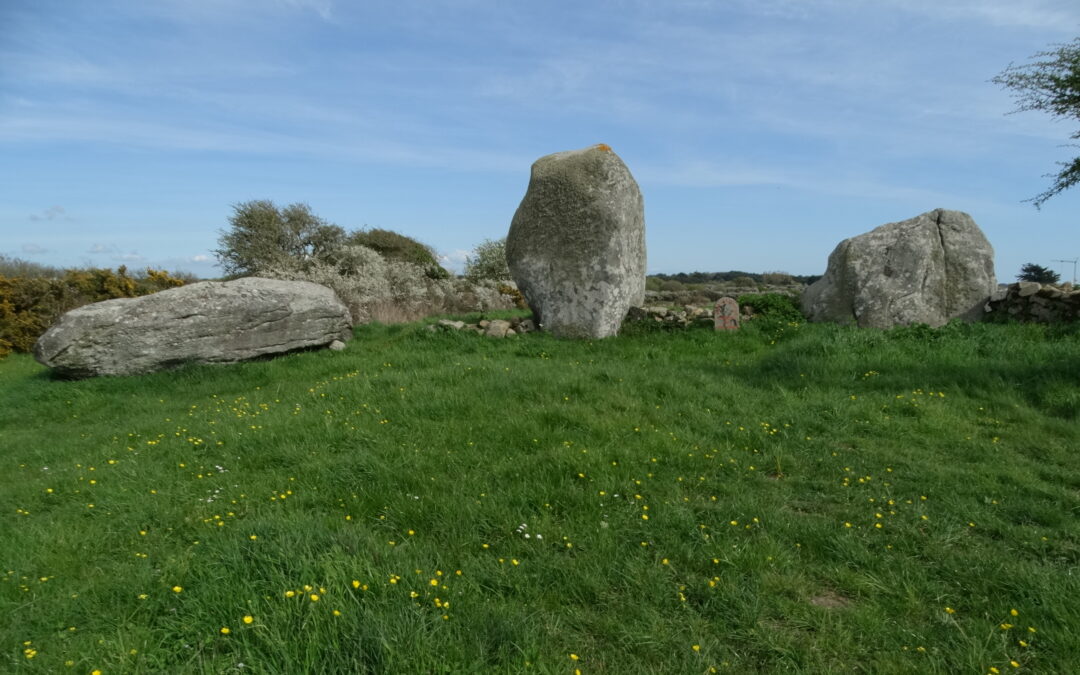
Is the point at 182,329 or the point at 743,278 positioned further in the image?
the point at 743,278

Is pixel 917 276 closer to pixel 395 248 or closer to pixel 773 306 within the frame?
pixel 773 306

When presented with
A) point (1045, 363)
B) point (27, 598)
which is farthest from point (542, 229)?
point (27, 598)

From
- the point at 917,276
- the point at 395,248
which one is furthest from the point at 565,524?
the point at 395,248

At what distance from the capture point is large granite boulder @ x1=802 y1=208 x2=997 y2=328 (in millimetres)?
12703

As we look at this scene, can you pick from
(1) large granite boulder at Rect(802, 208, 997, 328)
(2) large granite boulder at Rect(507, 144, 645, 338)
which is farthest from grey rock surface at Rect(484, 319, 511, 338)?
(1) large granite boulder at Rect(802, 208, 997, 328)

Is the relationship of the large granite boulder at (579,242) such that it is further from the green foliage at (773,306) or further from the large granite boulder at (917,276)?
the large granite boulder at (917,276)

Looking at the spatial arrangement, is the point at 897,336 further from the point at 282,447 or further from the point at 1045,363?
the point at 282,447

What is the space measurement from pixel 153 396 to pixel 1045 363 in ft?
46.7

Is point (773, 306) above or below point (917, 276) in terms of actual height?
below

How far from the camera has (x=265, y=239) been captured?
90.0 ft

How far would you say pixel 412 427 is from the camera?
7141 mm

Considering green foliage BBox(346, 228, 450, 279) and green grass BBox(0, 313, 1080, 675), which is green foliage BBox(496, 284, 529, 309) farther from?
green grass BBox(0, 313, 1080, 675)

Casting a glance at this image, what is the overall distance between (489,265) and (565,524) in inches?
1052

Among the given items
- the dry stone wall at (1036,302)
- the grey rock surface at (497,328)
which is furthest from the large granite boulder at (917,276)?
the grey rock surface at (497,328)
